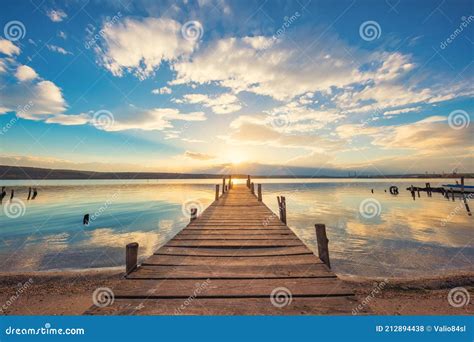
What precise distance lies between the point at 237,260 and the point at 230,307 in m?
1.72

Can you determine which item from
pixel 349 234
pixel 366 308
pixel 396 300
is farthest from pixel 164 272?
pixel 349 234

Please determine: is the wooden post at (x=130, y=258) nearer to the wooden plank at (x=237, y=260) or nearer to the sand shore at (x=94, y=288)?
the wooden plank at (x=237, y=260)

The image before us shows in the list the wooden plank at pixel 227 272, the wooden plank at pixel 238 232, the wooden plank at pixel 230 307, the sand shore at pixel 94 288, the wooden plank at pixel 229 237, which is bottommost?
the sand shore at pixel 94 288

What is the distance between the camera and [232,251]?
5.26 m

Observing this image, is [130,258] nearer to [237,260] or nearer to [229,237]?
[237,260]

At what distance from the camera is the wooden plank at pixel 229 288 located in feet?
10.4

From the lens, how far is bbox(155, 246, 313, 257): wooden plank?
16.4 feet

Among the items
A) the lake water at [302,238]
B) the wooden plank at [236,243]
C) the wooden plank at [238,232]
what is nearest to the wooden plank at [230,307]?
the wooden plank at [236,243]

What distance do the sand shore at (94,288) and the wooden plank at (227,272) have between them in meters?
3.08

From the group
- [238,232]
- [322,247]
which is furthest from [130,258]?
[322,247]

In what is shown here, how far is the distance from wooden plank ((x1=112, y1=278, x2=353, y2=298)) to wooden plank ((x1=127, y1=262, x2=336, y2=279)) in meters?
0.14

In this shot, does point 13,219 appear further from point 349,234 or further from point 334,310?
point 349,234

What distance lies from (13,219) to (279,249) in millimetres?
21988

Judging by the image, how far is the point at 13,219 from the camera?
56.0 feet
